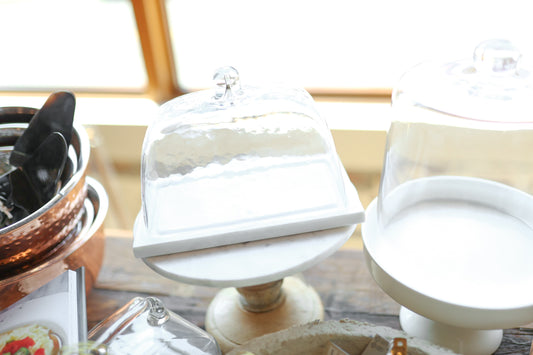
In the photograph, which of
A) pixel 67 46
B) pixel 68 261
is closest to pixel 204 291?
pixel 68 261

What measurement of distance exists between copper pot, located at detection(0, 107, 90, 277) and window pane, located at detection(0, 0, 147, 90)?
887mm

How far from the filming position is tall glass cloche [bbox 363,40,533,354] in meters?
0.51

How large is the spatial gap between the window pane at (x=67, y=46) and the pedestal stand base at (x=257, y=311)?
0.93 m

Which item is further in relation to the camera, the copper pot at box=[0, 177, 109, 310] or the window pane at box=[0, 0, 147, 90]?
the window pane at box=[0, 0, 147, 90]

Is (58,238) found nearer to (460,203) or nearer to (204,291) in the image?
(204,291)

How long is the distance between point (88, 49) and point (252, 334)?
112 cm

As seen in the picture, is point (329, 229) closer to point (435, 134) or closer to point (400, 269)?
point (400, 269)

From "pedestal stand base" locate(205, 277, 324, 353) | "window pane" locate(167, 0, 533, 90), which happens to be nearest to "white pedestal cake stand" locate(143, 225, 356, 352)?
"pedestal stand base" locate(205, 277, 324, 353)

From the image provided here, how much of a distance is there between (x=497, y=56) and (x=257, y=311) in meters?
0.39

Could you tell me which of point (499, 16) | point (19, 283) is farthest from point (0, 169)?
point (499, 16)

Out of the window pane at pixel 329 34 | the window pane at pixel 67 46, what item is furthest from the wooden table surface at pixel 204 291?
the window pane at pixel 67 46

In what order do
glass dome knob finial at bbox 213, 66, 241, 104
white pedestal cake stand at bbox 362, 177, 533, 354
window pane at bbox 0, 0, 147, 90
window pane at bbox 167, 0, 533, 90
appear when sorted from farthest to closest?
1. window pane at bbox 0, 0, 147, 90
2. window pane at bbox 167, 0, 533, 90
3. glass dome knob finial at bbox 213, 66, 241, 104
4. white pedestal cake stand at bbox 362, 177, 533, 354

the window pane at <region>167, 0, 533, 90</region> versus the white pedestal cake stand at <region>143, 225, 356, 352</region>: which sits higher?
the white pedestal cake stand at <region>143, 225, 356, 352</region>

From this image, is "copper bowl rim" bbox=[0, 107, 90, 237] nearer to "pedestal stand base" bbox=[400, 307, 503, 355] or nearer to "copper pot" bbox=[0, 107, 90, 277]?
"copper pot" bbox=[0, 107, 90, 277]
